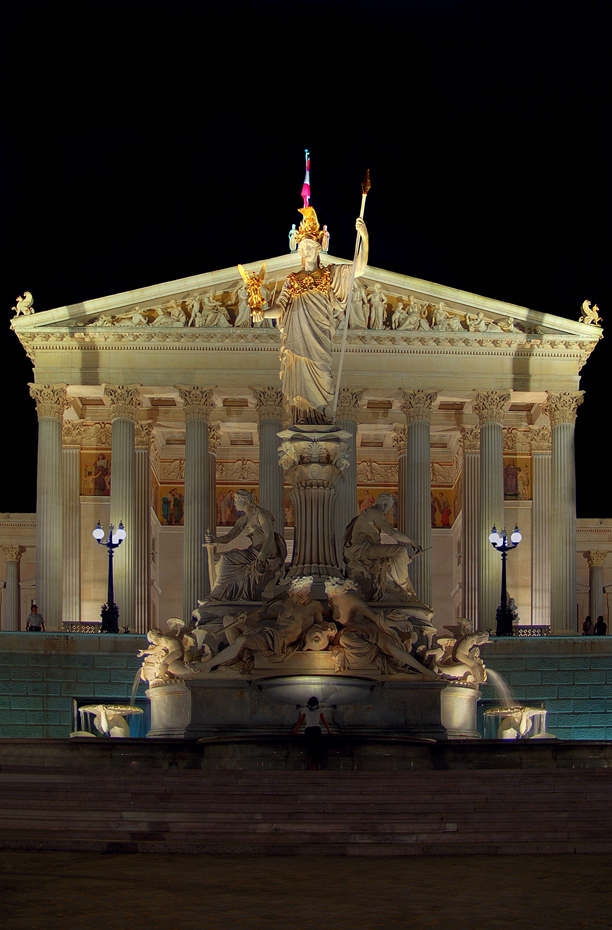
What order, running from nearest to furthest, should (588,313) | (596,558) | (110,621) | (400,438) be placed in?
(110,621)
(588,313)
(400,438)
(596,558)

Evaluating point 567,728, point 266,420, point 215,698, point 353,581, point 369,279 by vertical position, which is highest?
point 369,279

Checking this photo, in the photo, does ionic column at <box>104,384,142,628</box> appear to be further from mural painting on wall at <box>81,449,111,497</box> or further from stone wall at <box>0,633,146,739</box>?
stone wall at <box>0,633,146,739</box>

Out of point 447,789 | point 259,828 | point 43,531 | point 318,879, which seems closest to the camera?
point 318,879

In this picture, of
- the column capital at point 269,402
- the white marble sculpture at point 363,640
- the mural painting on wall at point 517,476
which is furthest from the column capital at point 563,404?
the white marble sculpture at point 363,640

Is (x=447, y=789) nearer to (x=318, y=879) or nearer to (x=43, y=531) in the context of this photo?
(x=318, y=879)

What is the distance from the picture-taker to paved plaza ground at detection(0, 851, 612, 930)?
1346 centimetres

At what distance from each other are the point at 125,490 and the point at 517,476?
58.3 ft

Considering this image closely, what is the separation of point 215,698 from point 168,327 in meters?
37.7

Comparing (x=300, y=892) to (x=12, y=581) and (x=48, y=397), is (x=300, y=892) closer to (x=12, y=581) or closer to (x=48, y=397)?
(x=48, y=397)

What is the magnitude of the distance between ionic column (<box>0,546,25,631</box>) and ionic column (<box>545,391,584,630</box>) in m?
26.9

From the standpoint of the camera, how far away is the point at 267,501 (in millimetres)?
60781

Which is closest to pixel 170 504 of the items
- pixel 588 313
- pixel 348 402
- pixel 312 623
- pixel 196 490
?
pixel 196 490

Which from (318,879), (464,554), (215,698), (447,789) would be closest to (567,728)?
(464,554)

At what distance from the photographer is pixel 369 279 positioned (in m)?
62.2
